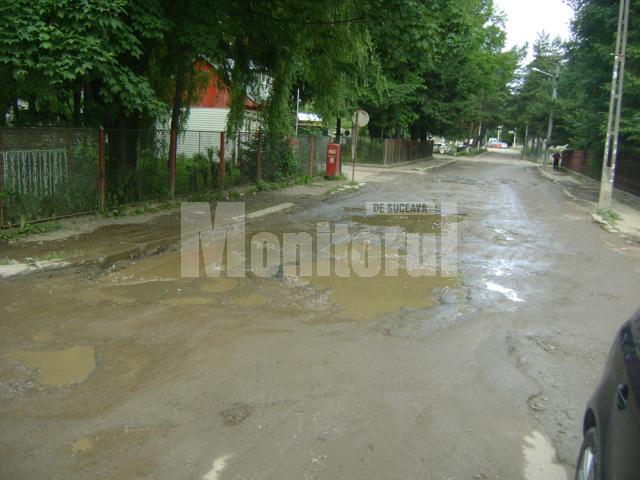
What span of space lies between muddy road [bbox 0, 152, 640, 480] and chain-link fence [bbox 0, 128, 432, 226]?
3.13 metres

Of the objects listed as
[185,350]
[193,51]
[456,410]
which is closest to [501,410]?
[456,410]

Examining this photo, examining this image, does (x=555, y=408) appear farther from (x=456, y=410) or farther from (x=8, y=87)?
(x=8, y=87)

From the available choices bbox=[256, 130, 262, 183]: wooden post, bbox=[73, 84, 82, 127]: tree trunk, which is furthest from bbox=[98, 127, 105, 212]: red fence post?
bbox=[256, 130, 262, 183]: wooden post

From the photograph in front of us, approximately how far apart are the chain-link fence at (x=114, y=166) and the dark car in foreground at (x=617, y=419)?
982 cm

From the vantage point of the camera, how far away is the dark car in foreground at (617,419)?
2.29m

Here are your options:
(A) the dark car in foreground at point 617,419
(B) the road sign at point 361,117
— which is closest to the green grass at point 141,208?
(A) the dark car in foreground at point 617,419

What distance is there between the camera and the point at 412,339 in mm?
5984

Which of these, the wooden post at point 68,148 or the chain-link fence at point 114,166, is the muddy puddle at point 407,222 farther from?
the wooden post at point 68,148

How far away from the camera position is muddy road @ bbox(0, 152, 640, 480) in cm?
375

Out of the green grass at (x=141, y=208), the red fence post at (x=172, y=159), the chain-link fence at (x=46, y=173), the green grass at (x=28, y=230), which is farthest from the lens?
the red fence post at (x=172, y=159)

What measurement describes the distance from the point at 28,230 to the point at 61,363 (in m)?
5.88

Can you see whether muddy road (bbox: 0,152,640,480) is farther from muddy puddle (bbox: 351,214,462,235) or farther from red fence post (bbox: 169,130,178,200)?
red fence post (bbox: 169,130,178,200)

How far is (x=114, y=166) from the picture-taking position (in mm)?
13133

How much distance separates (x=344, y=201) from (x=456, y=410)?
13.9 m
